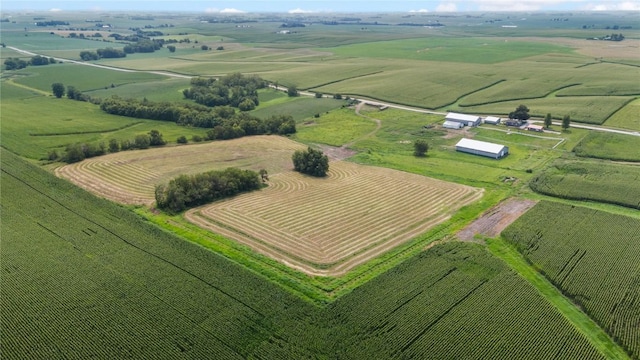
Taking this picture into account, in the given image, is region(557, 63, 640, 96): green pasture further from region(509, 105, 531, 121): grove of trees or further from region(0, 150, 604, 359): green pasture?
region(0, 150, 604, 359): green pasture

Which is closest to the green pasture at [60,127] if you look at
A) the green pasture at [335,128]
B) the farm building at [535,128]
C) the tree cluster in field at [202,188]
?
the green pasture at [335,128]

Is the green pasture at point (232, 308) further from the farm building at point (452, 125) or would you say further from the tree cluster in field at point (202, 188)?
the farm building at point (452, 125)

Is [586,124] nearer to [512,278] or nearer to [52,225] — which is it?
[512,278]

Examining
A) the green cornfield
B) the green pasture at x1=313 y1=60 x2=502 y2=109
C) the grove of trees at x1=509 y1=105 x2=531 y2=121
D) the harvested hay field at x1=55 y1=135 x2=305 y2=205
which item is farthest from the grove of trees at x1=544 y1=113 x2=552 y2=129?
the harvested hay field at x1=55 y1=135 x2=305 y2=205

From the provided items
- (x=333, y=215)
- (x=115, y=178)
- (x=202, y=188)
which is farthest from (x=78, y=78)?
(x=333, y=215)

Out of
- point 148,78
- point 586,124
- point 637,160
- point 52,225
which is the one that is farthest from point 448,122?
point 148,78

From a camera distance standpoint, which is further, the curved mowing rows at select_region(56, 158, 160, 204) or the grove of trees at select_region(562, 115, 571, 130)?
the grove of trees at select_region(562, 115, 571, 130)
